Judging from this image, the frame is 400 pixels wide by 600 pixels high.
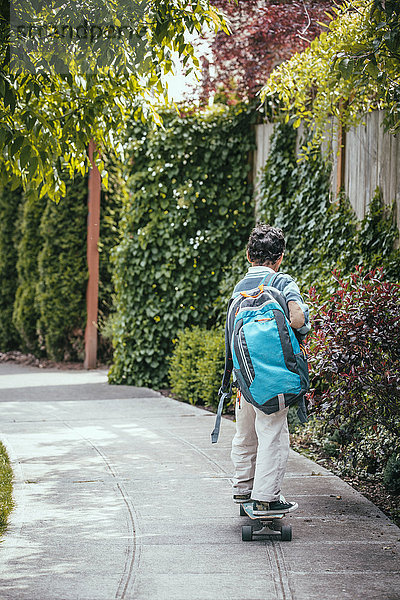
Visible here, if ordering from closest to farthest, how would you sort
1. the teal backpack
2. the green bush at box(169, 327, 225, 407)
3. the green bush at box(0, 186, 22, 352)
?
the teal backpack
the green bush at box(169, 327, 225, 407)
the green bush at box(0, 186, 22, 352)

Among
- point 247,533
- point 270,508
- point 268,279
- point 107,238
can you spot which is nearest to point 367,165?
point 268,279

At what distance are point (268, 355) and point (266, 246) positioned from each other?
652 millimetres

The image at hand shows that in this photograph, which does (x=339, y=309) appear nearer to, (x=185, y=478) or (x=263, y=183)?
(x=185, y=478)

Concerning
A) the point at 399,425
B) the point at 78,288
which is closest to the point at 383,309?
the point at 399,425

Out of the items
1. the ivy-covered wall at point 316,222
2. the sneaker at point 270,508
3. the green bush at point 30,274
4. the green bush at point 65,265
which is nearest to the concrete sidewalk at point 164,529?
the sneaker at point 270,508

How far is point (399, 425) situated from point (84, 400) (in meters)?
4.34

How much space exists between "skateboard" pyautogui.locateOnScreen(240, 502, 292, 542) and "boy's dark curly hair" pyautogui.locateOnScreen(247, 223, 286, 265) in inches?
A: 52.5

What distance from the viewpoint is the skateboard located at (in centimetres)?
395

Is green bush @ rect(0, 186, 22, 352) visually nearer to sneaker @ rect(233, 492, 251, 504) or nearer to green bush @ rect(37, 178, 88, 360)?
green bush @ rect(37, 178, 88, 360)

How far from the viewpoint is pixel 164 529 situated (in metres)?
4.10

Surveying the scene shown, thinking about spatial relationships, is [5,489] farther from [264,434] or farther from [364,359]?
[364,359]

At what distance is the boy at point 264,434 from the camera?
3955 mm

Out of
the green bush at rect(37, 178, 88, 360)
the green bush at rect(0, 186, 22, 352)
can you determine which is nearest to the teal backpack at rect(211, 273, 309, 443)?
the green bush at rect(37, 178, 88, 360)

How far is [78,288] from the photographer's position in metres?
11.6
